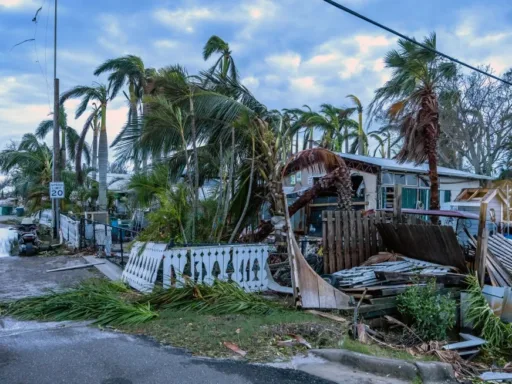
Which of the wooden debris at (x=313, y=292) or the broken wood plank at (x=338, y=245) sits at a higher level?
the broken wood plank at (x=338, y=245)

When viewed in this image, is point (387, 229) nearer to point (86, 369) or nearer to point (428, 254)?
point (428, 254)

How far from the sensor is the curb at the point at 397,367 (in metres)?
4.58

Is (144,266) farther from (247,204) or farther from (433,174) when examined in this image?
(433,174)

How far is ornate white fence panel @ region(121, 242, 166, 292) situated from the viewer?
290 inches

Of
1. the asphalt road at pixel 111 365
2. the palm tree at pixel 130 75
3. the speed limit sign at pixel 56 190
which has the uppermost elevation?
the palm tree at pixel 130 75

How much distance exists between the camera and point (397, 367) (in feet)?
15.1

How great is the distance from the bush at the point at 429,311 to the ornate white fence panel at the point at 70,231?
10.8 metres

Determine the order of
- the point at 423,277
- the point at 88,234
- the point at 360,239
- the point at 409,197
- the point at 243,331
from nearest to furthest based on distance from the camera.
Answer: the point at 243,331, the point at 423,277, the point at 360,239, the point at 88,234, the point at 409,197

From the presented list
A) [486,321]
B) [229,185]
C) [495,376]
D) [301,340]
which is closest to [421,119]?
[229,185]

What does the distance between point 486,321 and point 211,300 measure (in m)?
4.36

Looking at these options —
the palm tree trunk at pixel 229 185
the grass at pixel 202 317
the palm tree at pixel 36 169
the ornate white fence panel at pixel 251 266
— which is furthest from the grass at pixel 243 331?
the palm tree at pixel 36 169

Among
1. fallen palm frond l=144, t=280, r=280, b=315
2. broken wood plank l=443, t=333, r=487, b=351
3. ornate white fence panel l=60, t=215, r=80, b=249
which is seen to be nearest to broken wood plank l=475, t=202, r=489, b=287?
broken wood plank l=443, t=333, r=487, b=351

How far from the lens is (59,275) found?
9.67 m

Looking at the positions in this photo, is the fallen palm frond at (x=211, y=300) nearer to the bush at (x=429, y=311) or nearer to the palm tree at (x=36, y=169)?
the bush at (x=429, y=311)
